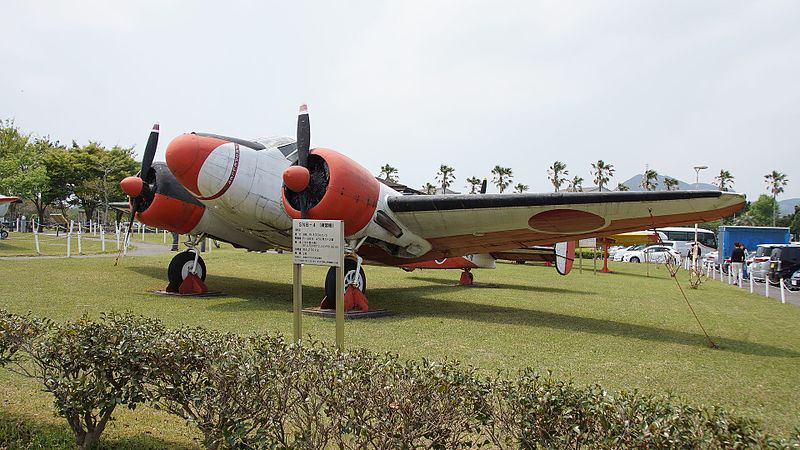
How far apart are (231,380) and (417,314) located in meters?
8.47

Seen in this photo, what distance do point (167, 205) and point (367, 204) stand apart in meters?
Answer: 6.27

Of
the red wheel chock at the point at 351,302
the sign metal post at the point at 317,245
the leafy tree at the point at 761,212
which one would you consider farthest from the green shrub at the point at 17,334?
the leafy tree at the point at 761,212

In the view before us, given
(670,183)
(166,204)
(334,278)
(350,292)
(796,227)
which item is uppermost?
(670,183)

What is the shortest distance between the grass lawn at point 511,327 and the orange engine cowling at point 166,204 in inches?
78.6

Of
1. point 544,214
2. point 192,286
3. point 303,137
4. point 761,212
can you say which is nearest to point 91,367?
point 303,137

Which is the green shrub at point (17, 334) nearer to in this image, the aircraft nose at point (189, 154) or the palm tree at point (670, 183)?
the aircraft nose at point (189, 154)

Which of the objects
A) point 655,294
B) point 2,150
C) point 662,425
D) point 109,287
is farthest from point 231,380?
point 2,150

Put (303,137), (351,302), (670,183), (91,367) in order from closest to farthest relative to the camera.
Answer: (91,367) → (303,137) → (351,302) → (670,183)

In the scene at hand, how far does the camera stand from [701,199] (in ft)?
29.6

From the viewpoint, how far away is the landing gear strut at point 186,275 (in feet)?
45.9

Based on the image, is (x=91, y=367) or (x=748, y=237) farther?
(x=748, y=237)

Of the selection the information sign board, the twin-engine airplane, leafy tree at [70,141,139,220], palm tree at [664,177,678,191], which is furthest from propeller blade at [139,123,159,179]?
palm tree at [664,177,678,191]

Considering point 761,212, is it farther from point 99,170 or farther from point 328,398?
point 328,398

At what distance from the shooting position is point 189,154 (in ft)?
35.5
